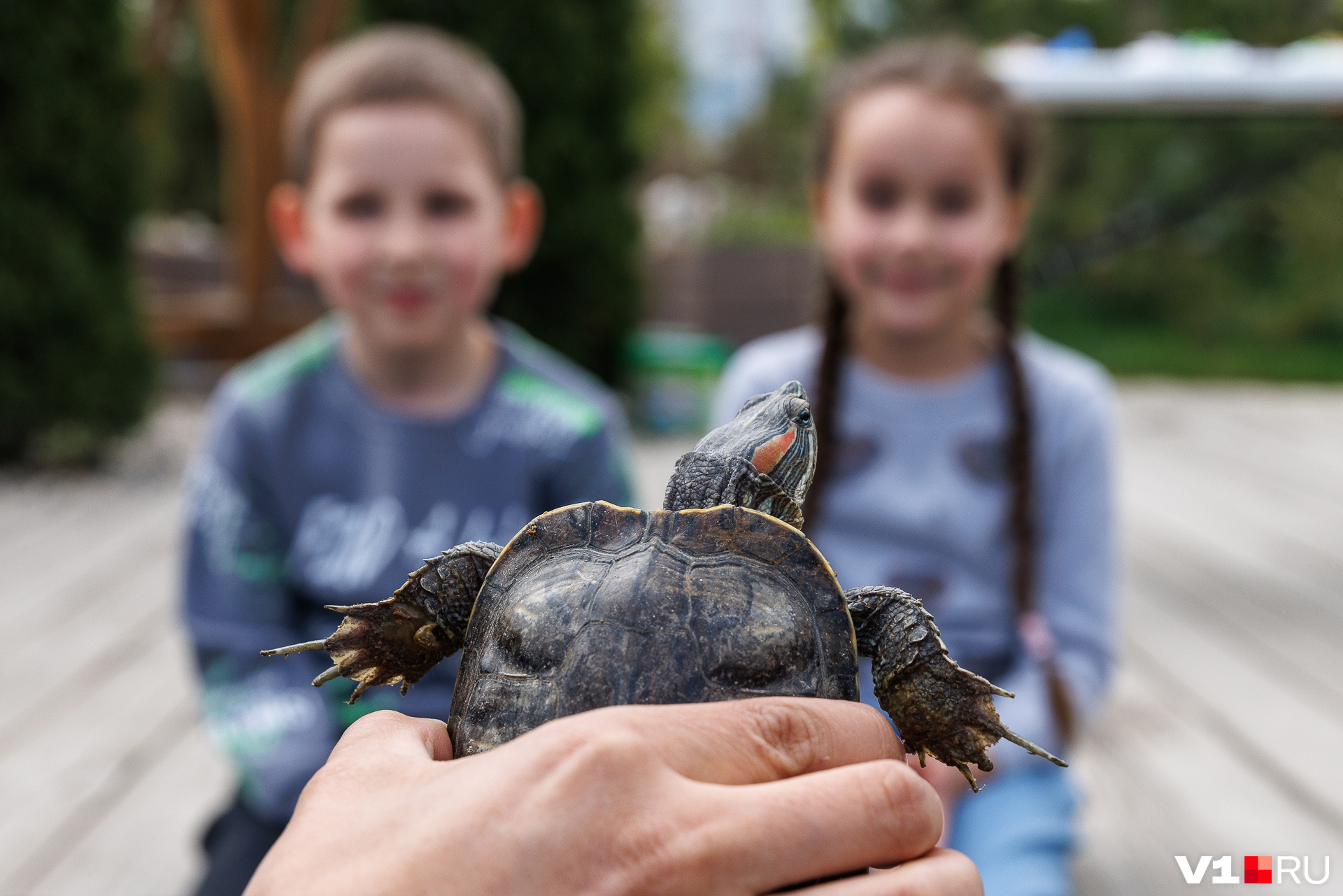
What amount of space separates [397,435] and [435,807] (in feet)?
4.56

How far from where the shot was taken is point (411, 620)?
1.05m

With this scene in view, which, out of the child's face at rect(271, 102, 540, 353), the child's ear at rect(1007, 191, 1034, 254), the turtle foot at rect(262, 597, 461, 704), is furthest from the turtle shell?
the child's ear at rect(1007, 191, 1034, 254)

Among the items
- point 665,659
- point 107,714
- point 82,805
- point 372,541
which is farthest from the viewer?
point 107,714

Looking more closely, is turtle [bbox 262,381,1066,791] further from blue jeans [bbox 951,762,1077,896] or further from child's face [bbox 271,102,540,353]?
child's face [bbox 271,102,540,353]

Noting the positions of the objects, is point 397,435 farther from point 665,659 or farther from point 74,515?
point 74,515

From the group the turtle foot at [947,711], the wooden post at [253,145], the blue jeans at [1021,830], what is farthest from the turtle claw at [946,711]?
the wooden post at [253,145]

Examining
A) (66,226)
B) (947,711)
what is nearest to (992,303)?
(947,711)

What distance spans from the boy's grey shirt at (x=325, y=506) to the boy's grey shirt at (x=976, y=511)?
0.45 meters

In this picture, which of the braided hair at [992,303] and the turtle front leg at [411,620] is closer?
the turtle front leg at [411,620]

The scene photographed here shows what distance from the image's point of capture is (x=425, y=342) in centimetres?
208

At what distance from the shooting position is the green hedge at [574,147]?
22.0 feet

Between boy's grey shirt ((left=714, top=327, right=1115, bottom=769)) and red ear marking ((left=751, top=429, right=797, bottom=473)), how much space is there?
1.06 meters

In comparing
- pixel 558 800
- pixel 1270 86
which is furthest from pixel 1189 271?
pixel 558 800

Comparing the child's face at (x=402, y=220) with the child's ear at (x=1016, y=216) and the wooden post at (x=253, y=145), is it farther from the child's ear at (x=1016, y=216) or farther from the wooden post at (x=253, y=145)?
the wooden post at (x=253, y=145)
